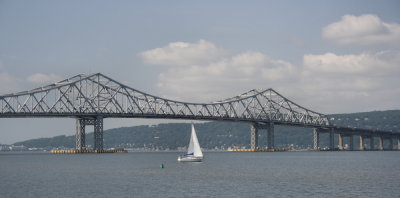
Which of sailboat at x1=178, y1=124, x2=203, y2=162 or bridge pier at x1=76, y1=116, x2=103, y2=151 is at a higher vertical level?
bridge pier at x1=76, y1=116, x2=103, y2=151

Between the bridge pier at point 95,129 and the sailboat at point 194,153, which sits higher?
the bridge pier at point 95,129

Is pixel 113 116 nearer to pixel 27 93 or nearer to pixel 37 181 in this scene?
pixel 27 93

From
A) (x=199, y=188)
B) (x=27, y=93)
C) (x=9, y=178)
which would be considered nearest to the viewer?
(x=199, y=188)

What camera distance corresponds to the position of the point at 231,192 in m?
50.5

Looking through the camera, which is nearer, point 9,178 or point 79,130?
point 9,178

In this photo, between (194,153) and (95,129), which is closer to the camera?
(194,153)

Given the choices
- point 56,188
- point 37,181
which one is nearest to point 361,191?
point 56,188

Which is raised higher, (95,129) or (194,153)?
(95,129)

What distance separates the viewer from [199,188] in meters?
54.0

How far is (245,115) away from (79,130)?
59.5m

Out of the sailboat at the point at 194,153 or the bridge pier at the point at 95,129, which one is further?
the bridge pier at the point at 95,129

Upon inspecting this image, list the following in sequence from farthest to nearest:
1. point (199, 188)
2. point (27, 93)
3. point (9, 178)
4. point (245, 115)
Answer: point (245, 115)
point (27, 93)
point (9, 178)
point (199, 188)

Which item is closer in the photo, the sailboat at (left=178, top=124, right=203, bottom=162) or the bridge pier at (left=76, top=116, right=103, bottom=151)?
the sailboat at (left=178, top=124, right=203, bottom=162)

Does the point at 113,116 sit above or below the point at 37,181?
above
